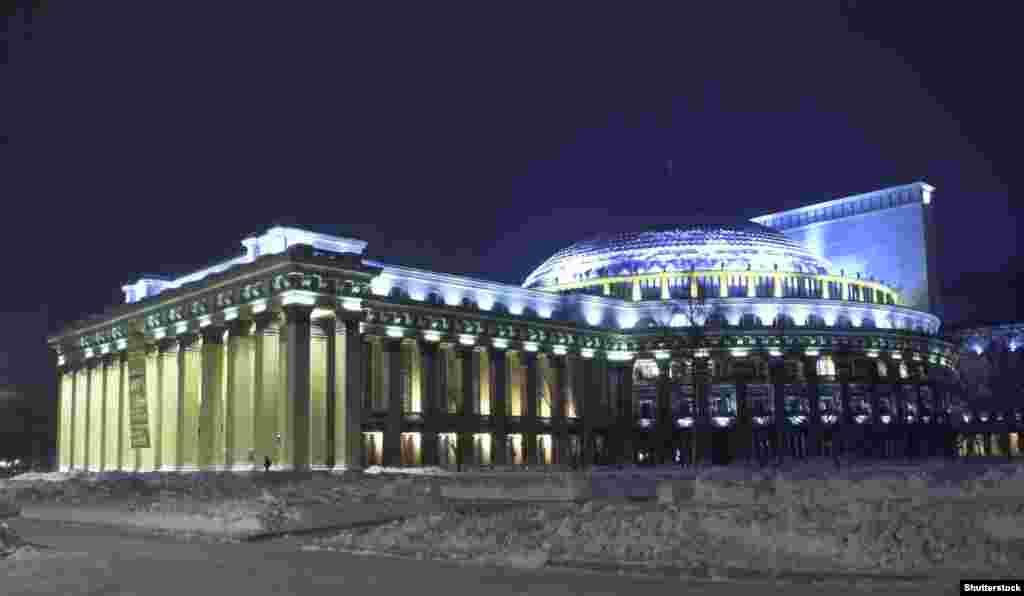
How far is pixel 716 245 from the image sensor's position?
11900 cm

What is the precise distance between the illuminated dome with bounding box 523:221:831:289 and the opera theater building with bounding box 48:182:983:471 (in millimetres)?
290

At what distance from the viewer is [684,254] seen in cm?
11775

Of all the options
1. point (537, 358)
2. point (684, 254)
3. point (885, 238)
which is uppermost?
point (885, 238)

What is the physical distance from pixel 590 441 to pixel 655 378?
11.1m

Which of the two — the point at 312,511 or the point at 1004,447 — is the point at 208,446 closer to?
the point at 312,511

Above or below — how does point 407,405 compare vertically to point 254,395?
below

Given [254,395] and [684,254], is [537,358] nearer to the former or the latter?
Answer: [684,254]

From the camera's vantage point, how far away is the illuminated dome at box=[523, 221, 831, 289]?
384 feet

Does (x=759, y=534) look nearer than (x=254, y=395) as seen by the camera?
Yes

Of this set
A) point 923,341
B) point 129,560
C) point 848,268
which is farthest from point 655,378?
point 129,560

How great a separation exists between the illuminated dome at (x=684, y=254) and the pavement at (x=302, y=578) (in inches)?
3667

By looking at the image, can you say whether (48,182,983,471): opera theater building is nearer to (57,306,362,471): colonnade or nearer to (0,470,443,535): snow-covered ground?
(57,306,362,471): colonnade

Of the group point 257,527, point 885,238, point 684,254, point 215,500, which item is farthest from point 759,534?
point 885,238

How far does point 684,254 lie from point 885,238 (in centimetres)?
3430
